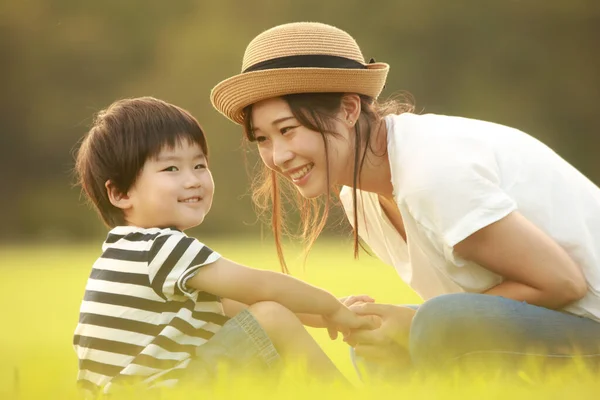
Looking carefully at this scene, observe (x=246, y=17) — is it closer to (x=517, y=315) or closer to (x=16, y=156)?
(x=16, y=156)

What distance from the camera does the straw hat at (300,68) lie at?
241 cm

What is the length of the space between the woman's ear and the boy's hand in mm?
522

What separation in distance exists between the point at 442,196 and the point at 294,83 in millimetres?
518

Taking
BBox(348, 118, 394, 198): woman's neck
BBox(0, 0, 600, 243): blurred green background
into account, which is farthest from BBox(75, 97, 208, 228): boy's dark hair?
BBox(0, 0, 600, 243): blurred green background

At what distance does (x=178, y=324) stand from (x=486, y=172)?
0.85 meters

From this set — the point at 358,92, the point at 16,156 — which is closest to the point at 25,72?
the point at 16,156

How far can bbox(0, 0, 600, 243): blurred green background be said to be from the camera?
15.2 m

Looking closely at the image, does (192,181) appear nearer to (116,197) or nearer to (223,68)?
(116,197)

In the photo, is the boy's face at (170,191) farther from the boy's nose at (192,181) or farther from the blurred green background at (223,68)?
the blurred green background at (223,68)

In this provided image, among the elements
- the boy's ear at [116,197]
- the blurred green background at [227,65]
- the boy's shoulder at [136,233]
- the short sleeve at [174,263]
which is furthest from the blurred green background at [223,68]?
the short sleeve at [174,263]

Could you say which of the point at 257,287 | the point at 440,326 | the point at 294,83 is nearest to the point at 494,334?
the point at 440,326

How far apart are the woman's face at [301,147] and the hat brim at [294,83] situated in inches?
1.8

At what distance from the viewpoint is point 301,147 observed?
2424 millimetres

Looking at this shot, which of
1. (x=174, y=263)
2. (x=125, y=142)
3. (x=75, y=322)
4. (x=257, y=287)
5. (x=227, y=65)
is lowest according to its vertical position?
(x=75, y=322)
